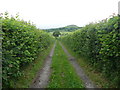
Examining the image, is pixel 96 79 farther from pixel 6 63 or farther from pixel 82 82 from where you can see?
pixel 6 63

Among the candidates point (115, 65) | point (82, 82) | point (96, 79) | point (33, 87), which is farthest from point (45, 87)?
point (115, 65)

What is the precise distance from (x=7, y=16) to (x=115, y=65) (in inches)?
234

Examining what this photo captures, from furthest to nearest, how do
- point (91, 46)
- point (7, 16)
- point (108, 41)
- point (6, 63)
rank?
point (91, 46), point (7, 16), point (108, 41), point (6, 63)

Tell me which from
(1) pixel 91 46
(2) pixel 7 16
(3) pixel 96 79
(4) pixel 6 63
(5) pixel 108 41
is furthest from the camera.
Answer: (1) pixel 91 46

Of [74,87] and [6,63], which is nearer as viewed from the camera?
[6,63]

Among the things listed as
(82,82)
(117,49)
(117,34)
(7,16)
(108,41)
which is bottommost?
(82,82)

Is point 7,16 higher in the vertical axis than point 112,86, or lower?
higher

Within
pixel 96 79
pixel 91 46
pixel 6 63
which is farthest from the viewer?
pixel 91 46

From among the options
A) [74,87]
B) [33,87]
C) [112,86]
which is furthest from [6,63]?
[112,86]

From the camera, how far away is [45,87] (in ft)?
16.1

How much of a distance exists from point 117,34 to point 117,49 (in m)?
0.64

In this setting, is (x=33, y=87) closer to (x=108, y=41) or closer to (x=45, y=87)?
(x=45, y=87)

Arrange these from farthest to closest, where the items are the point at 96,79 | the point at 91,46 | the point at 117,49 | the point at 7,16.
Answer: the point at 91,46 → the point at 96,79 → the point at 7,16 → the point at 117,49

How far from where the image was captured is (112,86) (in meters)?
4.67
